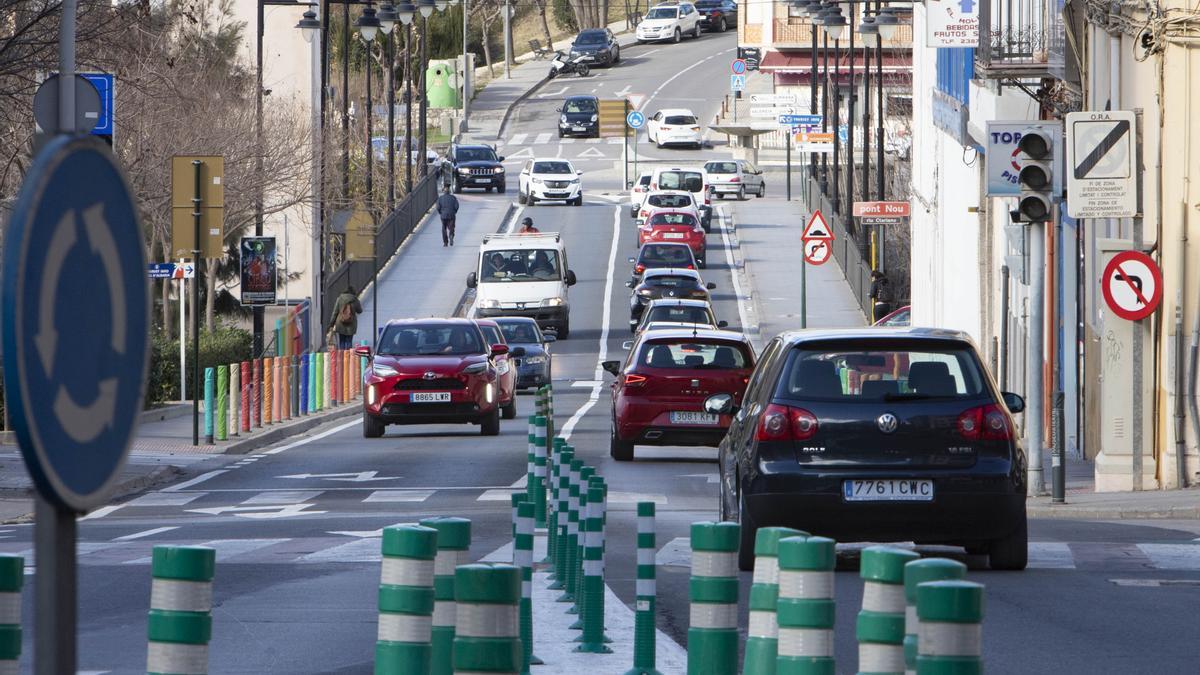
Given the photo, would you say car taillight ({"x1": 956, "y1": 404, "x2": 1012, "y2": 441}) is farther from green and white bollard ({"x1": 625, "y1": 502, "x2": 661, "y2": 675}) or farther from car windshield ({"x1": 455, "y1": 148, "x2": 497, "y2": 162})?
car windshield ({"x1": 455, "y1": 148, "x2": 497, "y2": 162})

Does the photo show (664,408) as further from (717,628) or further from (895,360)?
(717,628)

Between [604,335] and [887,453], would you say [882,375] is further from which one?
[604,335]

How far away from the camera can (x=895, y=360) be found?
44.1ft

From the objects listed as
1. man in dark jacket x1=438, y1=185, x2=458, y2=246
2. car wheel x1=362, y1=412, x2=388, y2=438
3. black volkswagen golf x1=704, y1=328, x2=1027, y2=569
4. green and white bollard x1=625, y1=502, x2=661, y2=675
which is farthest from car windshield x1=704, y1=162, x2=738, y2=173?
green and white bollard x1=625, y1=502, x2=661, y2=675

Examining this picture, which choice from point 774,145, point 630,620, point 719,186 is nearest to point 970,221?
point 630,620

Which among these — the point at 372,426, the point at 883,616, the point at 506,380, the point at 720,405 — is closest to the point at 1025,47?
the point at 506,380

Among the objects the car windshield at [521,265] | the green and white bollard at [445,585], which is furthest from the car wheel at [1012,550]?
the car windshield at [521,265]

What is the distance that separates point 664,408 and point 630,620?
45.8 ft

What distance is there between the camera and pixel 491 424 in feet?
97.7

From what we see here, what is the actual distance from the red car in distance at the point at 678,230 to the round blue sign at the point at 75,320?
5982 cm

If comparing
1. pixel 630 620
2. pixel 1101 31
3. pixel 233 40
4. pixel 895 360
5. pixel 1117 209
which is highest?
pixel 233 40

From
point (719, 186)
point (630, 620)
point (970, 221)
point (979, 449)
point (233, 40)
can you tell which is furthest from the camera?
point (719, 186)

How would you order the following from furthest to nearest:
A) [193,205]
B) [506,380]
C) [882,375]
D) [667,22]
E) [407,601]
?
[667,22] → [506,380] → [193,205] → [882,375] → [407,601]

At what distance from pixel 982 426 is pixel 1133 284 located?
7.60 meters
